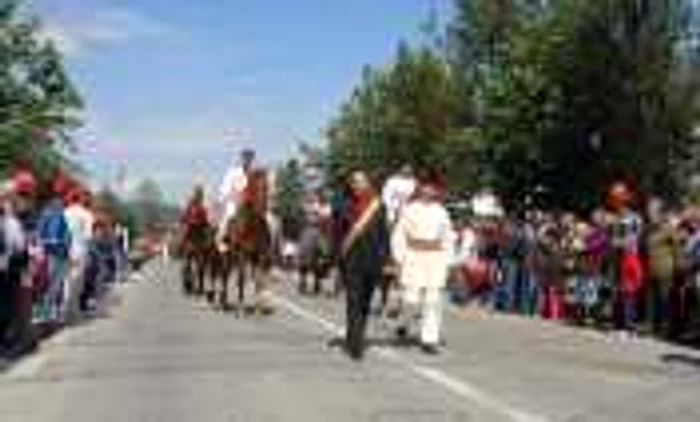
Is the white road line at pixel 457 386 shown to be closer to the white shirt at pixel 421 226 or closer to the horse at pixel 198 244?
the white shirt at pixel 421 226

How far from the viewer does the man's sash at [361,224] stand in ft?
80.4

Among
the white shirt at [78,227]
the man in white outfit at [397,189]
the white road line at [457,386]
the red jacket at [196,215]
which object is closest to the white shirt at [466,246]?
the red jacket at [196,215]

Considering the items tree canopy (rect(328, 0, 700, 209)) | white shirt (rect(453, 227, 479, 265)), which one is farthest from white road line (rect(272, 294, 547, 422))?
tree canopy (rect(328, 0, 700, 209))

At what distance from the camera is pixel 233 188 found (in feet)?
103

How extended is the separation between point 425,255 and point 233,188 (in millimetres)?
6485

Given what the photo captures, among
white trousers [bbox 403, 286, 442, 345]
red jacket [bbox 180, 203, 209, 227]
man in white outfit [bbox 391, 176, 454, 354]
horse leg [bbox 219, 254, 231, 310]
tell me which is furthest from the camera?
red jacket [bbox 180, 203, 209, 227]

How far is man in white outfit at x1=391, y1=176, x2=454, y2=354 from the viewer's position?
2538cm

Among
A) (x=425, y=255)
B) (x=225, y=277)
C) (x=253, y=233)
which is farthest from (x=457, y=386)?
(x=225, y=277)

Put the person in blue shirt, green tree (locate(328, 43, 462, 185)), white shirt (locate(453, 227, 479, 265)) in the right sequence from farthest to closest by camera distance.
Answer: green tree (locate(328, 43, 462, 185)) → white shirt (locate(453, 227, 479, 265)) → the person in blue shirt

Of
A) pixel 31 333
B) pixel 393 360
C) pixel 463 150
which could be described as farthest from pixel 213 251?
pixel 463 150

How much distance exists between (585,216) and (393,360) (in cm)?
2953

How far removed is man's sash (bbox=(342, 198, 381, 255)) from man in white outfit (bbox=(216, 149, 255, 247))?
6292 millimetres

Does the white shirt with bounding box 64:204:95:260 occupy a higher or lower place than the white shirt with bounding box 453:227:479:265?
lower

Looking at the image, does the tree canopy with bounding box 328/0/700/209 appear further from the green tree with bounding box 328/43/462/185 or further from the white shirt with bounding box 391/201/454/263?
the white shirt with bounding box 391/201/454/263
